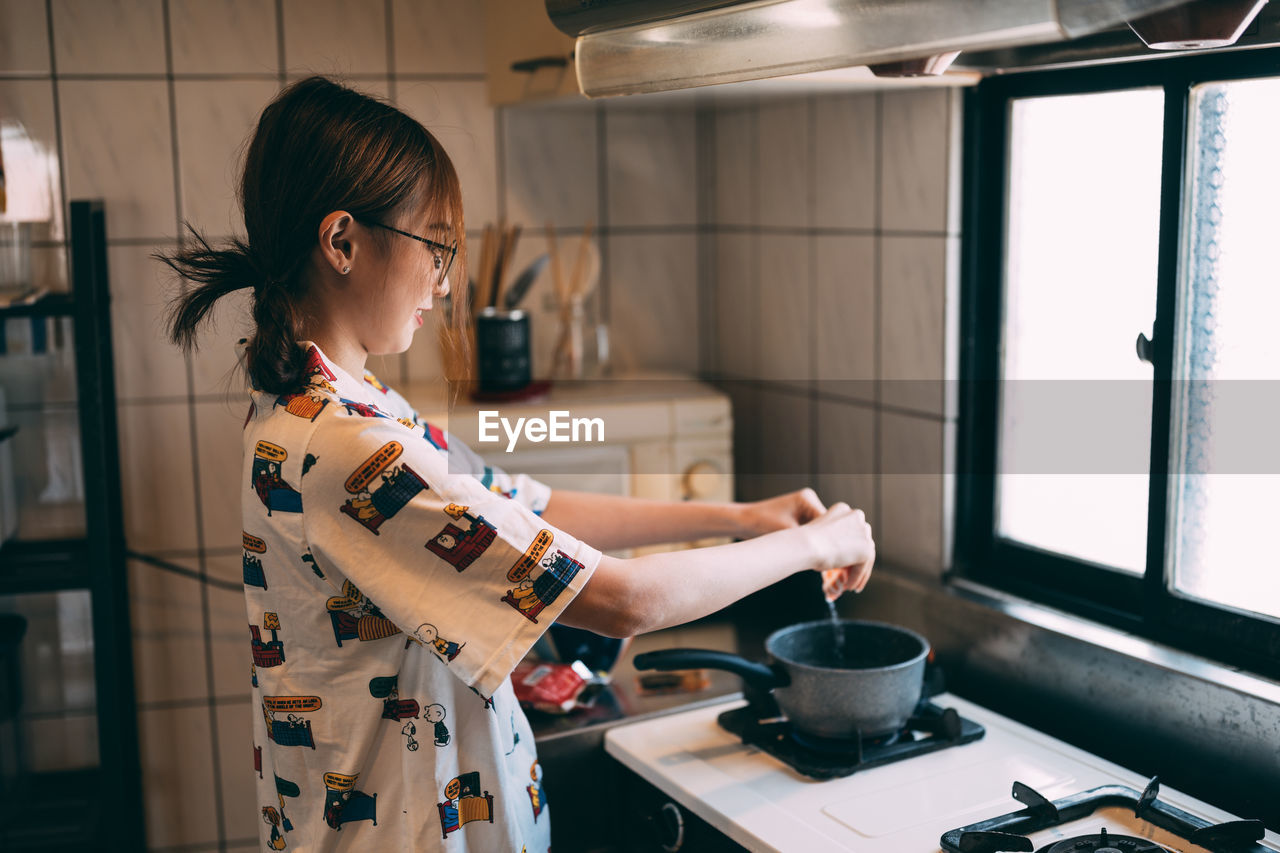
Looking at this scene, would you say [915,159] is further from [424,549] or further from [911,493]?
[424,549]

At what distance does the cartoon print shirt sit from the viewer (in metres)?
0.94

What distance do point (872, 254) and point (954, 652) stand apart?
60 centimetres

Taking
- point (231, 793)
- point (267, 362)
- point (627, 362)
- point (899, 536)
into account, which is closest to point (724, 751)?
point (899, 536)

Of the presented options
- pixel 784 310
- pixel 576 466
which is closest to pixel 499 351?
pixel 576 466

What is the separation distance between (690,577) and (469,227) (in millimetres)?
1261

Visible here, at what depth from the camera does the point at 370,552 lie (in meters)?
0.95

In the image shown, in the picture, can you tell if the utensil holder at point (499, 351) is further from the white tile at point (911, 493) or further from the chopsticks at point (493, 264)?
the white tile at point (911, 493)

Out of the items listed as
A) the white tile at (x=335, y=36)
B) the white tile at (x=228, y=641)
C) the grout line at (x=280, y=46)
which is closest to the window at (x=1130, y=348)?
the white tile at (x=335, y=36)

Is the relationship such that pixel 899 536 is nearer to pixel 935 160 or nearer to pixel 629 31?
pixel 935 160

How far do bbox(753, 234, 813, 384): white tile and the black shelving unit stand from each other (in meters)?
1.12

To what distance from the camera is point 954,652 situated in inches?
60.9

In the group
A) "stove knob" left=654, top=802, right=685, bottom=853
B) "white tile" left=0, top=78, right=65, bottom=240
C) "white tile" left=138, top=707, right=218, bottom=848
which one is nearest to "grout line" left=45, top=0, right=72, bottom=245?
"white tile" left=0, top=78, right=65, bottom=240

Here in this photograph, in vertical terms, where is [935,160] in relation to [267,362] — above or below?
above

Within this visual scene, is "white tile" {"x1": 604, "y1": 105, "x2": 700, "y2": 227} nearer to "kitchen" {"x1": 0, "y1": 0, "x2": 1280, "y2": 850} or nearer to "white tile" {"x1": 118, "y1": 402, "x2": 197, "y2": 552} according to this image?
"kitchen" {"x1": 0, "y1": 0, "x2": 1280, "y2": 850}
